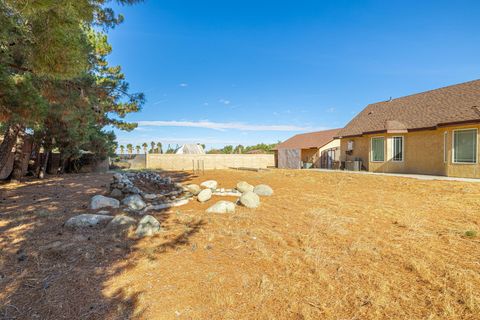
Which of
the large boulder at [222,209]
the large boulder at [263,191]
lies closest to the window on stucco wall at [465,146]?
the large boulder at [263,191]

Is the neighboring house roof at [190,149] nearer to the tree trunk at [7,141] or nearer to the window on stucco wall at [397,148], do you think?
the tree trunk at [7,141]

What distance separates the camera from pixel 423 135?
498 inches

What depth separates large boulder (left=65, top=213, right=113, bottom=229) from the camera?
4793 millimetres

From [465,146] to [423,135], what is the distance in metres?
2.14

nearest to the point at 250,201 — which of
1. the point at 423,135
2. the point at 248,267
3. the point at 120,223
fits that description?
the point at 120,223

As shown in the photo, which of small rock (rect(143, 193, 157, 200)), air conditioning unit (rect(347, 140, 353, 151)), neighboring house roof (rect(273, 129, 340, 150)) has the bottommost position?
small rock (rect(143, 193, 157, 200))

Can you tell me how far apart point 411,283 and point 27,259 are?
4.92 metres

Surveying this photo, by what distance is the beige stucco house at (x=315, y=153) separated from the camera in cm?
2067

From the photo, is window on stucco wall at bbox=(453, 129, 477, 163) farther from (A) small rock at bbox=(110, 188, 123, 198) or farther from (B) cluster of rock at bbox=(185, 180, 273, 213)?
(A) small rock at bbox=(110, 188, 123, 198)

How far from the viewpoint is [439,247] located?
3.96 meters

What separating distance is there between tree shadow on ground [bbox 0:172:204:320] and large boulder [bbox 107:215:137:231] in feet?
0.59

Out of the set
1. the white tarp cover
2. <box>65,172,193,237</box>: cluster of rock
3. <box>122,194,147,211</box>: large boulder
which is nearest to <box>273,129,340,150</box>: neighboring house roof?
the white tarp cover

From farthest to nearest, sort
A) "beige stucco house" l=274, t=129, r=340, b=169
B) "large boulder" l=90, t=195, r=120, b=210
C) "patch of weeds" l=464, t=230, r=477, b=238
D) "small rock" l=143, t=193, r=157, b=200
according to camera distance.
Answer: "beige stucco house" l=274, t=129, r=340, b=169, "small rock" l=143, t=193, r=157, b=200, "large boulder" l=90, t=195, r=120, b=210, "patch of weeds" l=464, t=230, r=477, b=238

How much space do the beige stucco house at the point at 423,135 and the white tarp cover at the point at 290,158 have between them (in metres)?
4.04
